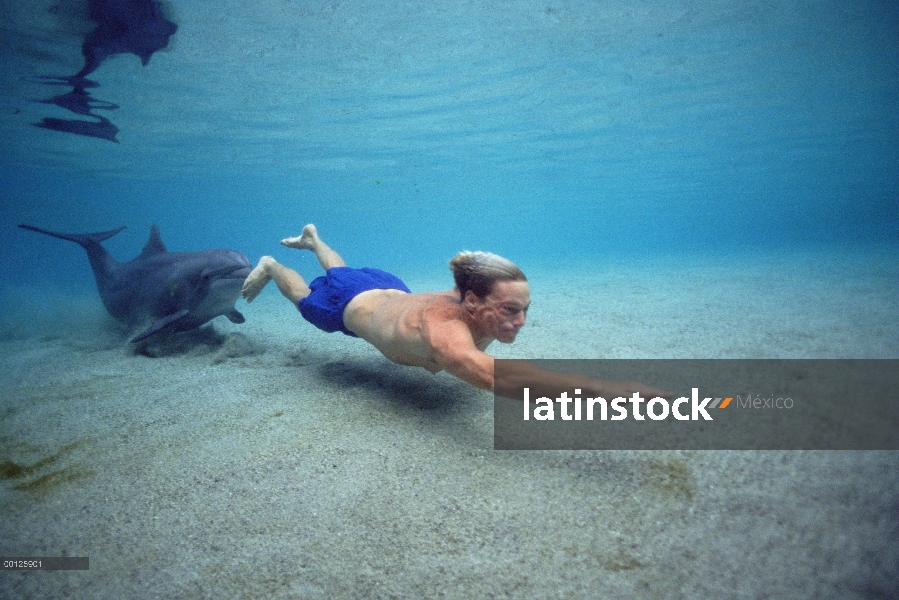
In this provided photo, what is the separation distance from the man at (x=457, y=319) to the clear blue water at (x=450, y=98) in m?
9.58

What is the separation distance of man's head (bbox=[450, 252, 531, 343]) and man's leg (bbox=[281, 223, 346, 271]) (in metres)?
2.82

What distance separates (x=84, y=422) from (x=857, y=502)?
5585mm

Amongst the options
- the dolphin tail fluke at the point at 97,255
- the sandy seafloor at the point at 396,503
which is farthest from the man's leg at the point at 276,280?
the dolphin tail fluke at the point at 97,255

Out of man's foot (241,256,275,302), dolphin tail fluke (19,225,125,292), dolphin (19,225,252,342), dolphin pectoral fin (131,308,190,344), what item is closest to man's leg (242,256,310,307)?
man's foot (241,256,275,302)

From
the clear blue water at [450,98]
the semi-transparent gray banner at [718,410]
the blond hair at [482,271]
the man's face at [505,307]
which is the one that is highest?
the clear blue water at [450,98]

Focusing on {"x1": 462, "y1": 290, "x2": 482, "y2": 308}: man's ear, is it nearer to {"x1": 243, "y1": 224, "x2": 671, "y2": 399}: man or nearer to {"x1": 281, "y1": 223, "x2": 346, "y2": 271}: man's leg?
{"x1": 243, "y1": 224, "x2": 671, "y2": 399}: man

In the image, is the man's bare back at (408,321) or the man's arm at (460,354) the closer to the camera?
the man's arm at (460,354)

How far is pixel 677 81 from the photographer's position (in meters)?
17.3

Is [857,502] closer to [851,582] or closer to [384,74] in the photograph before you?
[851,582]

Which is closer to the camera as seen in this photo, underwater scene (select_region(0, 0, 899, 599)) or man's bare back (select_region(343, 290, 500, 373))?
underwater scene (select_region(0, 0, 899, 599))

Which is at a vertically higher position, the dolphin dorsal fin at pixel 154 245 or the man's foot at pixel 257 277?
the dolphin dorsal fin at pixel 154 245

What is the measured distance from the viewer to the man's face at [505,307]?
2.93 metres

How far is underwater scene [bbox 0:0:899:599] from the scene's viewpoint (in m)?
1.99

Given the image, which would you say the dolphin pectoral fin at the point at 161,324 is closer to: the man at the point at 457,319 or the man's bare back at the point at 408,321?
the man at the point at 457,319
